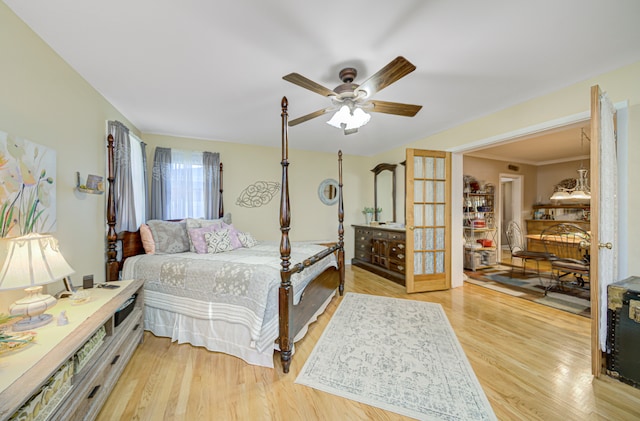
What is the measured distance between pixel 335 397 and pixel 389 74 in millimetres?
2207

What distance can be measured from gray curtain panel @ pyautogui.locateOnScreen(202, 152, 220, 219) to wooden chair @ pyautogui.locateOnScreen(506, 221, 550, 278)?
17.0 ft

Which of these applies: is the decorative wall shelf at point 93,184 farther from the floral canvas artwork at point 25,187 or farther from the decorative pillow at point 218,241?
the decorative pillow at point 218,241

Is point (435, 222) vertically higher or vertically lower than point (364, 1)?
lower

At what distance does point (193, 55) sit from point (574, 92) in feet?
11.4

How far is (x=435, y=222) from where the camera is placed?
3.77 metres

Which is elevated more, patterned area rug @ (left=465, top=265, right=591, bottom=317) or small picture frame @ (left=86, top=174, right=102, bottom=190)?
small picture frame @ (left=86, top=174, right=102, bottom=190)

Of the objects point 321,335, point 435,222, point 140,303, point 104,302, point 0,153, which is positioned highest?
point 0,153

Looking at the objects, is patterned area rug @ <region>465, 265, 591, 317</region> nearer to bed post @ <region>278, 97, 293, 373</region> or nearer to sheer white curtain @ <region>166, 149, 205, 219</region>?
bed post @ <region>278, 97, 293, 373</region>

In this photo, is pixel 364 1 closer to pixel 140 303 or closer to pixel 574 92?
pixel 574 92

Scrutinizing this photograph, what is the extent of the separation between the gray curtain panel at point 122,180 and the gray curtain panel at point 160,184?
63cm

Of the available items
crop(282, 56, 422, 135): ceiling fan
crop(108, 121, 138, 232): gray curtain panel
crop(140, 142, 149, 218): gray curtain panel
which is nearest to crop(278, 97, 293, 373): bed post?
crop(282, 56, 422, 135): ceiling fan

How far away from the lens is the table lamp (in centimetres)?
121

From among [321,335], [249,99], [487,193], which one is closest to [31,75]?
[249,99]

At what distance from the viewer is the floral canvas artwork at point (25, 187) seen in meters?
1.42
